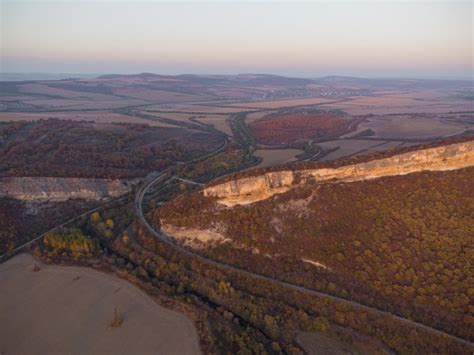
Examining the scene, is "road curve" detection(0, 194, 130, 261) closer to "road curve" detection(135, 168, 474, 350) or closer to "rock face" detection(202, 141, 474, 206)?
"road curve" detection(135, 168, 474, 350)

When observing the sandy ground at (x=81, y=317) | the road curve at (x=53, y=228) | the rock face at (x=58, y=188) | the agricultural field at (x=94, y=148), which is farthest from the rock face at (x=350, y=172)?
the agricultural field at (x=94, y=148)

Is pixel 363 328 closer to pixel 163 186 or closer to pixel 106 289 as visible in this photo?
pixel 106 289

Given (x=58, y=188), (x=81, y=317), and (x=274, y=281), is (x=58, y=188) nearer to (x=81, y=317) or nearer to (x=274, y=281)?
(x=81, y=317)

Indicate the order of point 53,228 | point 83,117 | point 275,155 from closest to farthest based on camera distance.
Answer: point 53,228, point 275,155, point 83,117

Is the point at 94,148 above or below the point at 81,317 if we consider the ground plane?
above

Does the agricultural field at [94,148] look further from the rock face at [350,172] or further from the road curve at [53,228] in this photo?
the rock face at [350,172]

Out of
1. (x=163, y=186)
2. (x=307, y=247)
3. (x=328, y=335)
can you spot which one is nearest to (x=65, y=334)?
(x=328, y=335)

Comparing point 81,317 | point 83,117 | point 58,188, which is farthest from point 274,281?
point 83,117

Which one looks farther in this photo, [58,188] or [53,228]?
[58,188]
